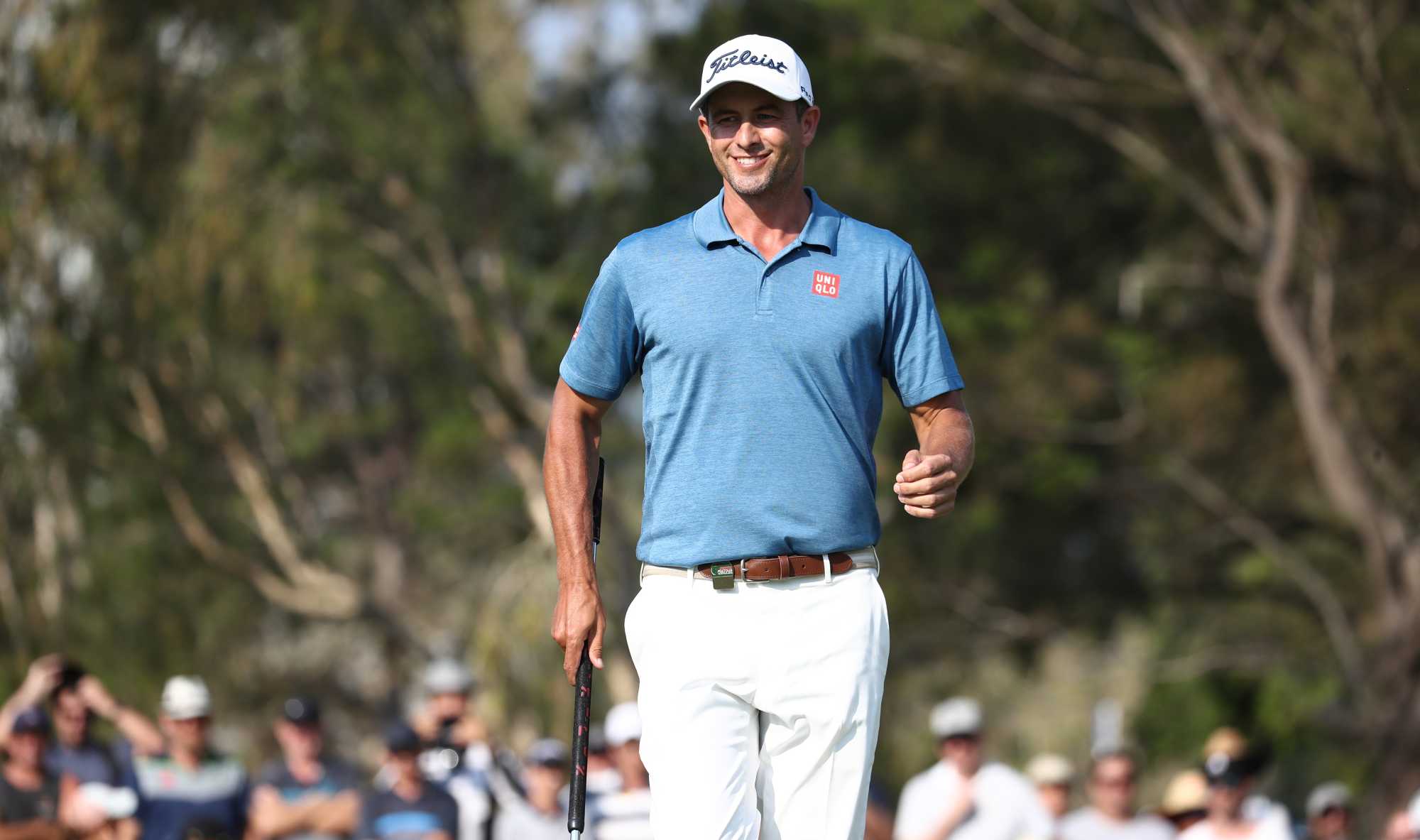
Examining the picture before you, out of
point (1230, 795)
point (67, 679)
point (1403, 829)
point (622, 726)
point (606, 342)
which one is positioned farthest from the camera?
point (1403, 829)

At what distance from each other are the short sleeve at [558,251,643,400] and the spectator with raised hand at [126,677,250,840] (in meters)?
5.53

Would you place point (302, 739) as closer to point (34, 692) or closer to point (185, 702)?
point (185, 702)

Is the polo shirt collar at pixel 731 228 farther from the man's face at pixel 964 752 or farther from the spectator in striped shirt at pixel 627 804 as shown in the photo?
the man's face at pixel 964 752

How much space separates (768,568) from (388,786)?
5387 millimetres

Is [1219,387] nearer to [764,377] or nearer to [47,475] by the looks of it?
[47,475]

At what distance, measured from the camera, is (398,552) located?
36062mm

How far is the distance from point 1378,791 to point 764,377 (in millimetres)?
17642

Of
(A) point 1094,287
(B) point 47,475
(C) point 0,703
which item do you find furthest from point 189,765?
(A) point 1094,287

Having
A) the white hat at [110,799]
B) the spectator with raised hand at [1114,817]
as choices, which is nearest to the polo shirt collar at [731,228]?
the white hat at [110,799]

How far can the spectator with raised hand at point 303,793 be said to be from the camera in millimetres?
9453

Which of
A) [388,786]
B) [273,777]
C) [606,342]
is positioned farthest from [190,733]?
[606,342]

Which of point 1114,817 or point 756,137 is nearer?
point 756,137

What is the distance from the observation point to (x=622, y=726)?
977 centimetres

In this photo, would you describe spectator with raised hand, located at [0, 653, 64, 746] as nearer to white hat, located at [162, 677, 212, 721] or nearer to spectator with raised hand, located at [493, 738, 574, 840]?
white hat, located at [162, 677, 212, 721]
